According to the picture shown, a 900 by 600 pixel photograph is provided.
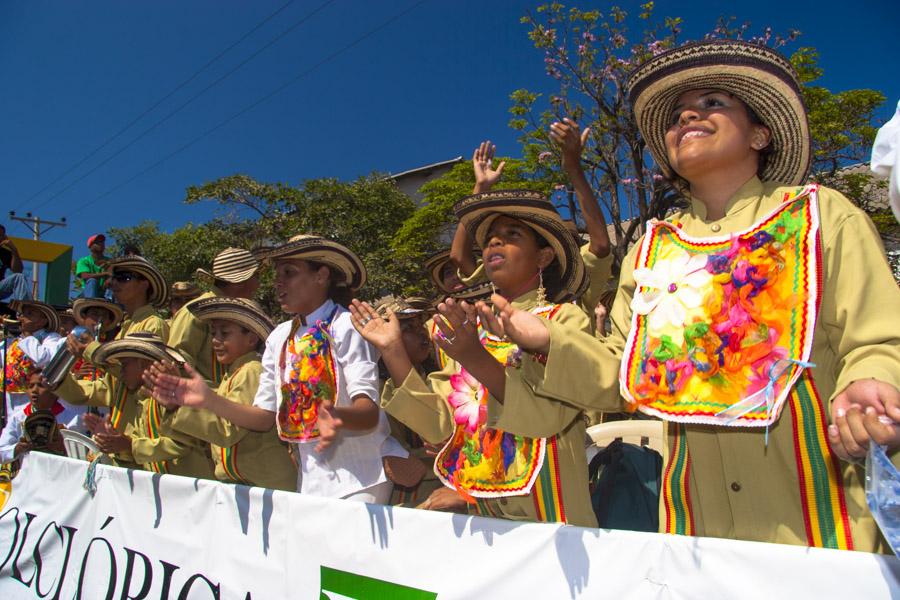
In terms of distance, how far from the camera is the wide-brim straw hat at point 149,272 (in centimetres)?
577

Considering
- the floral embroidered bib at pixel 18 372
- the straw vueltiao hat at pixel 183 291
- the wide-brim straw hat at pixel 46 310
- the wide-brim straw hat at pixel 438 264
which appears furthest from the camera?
the wide-brim straw hat at pixel 46 310

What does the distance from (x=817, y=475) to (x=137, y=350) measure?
3950mm

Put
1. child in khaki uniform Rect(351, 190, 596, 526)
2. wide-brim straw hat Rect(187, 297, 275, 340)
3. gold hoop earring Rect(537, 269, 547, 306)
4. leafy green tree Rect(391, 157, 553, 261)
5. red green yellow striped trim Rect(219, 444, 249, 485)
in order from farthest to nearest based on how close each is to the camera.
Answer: leafy green tree Rect(391, 157, 553, 261) → wide-brim straw hat Rect(187, 297, 275, 340) → red green yellow striped trim Rect(219, 444, 249, 485) → gold hoop earring Rect(537, 269, 547, 306) → child in khaki uniform Rect(351, 190, 596, 526)

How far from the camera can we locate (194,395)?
3.10 m

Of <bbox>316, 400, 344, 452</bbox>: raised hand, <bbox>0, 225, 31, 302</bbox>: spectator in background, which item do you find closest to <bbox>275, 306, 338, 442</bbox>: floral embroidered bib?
<bbox>316, 400, 344, 452</bbox>: raised hand

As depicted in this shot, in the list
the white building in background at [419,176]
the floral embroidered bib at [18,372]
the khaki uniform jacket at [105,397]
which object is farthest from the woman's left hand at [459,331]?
the white building in background at [419,176]

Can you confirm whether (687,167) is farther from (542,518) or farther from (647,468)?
(542,518)

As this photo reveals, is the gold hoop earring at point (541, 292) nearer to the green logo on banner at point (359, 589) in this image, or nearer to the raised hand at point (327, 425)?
the raised hand at point (327, 425)

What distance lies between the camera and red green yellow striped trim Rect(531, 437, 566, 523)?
7.55ft

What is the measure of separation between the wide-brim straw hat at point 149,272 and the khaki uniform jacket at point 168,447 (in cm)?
169

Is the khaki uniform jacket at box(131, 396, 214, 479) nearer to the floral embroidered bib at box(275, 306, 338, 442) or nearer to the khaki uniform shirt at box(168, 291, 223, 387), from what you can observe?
the khaki uniform shirt at box(168, 291, 223, 387)

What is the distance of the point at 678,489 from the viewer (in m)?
1.78

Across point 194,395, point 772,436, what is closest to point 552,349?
point 772,436

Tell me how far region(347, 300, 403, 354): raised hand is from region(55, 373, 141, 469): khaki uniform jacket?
8.86 ft
